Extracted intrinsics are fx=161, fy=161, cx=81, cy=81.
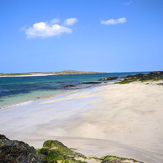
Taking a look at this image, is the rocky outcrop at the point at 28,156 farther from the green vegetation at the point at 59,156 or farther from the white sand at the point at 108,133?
the white sand at the point at 108,133

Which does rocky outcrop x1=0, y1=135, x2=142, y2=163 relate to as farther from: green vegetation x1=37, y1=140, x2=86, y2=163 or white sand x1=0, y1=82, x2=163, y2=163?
white sand x1=0, y1=82, x2=163, y2=163

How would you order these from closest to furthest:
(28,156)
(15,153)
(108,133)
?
(28,156) → (15,153) → (108,133)

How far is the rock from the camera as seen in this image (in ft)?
10.1

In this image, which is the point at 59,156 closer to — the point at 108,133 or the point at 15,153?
the point at 15,153

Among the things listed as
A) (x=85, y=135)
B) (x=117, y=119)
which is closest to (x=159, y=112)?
(x=117, y=119)

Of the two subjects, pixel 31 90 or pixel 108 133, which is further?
pixel 31 90

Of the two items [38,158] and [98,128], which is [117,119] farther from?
[38,158]

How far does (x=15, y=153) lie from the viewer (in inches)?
127

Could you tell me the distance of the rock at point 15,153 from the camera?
10.1ft

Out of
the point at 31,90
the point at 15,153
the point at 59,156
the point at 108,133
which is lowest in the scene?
the point at 31,90

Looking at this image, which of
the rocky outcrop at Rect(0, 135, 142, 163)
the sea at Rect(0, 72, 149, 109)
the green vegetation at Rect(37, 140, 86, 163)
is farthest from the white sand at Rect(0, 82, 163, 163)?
the sea at Rect(0, 72, 149, 109)

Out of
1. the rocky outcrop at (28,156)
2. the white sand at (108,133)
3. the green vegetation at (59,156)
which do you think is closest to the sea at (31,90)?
the white sand at (108,133)

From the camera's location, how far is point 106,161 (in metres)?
3.48

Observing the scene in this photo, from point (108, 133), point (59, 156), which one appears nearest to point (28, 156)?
point (59, 156)
